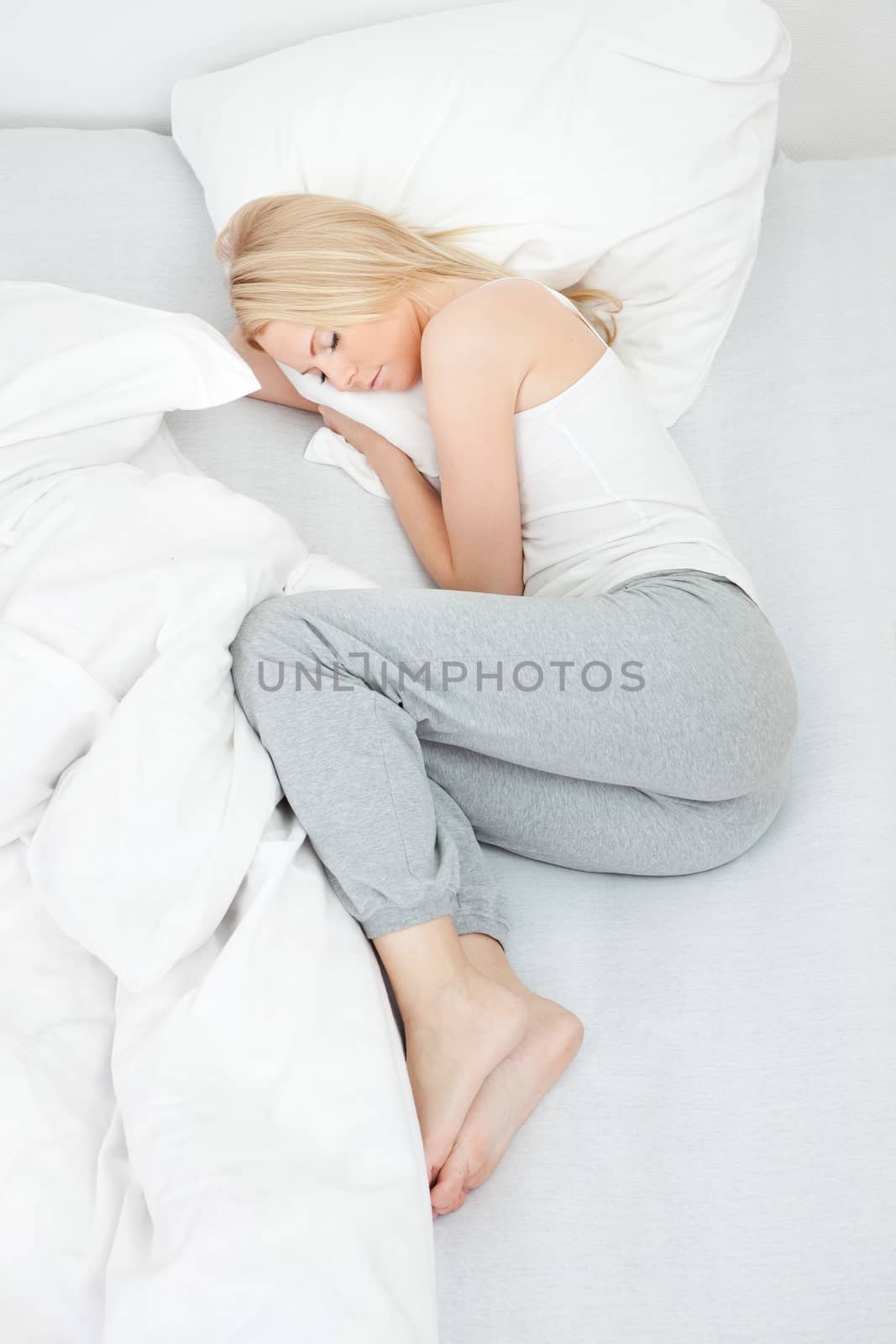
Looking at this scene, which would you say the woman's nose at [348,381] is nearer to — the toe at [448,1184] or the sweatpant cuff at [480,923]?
the sweatpant cuff at [480,923]

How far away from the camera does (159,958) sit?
84 cm

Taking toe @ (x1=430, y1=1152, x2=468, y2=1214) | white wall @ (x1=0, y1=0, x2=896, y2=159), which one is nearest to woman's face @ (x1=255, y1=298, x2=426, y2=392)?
white wall @ (x1=0, y1=0, x2=896, y2=159)

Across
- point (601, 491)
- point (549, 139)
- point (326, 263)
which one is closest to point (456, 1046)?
point (601, 491)

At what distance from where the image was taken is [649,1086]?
90 centimetres

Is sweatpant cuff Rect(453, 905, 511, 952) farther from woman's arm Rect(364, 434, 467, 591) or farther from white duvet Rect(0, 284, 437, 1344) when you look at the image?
woman's arm Rect(364, 434, 467, 591)

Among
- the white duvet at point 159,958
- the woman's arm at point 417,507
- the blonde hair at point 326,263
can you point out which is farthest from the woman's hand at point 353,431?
the white duvet at point 159,958

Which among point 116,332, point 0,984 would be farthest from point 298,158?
point 0,984

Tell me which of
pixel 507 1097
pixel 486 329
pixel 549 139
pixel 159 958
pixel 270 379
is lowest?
pixel 507 1097

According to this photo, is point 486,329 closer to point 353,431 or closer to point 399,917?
point 353,431

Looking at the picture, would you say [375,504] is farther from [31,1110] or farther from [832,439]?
[31,1110]

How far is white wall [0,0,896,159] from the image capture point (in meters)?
1.52

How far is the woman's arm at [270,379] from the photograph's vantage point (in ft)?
Answer: 4.53

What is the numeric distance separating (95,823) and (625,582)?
546 mm

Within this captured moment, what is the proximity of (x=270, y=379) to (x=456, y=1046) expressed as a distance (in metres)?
0.85
